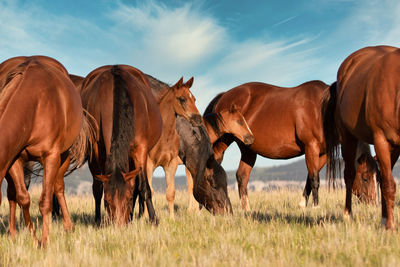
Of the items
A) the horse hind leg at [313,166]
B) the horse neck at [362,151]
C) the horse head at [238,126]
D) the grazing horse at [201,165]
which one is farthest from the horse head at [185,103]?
the horse neck at [362,151]

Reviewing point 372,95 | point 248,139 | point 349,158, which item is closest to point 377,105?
point 372,95

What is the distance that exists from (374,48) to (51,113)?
4743 millimetres

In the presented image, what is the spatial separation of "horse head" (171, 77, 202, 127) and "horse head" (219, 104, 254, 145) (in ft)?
6.14

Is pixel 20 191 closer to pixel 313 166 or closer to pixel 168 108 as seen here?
pixel 168 108

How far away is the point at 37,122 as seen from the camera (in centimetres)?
454

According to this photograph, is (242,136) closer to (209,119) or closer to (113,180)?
(209,119)

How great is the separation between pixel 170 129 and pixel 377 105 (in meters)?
4.24

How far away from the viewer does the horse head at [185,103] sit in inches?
316

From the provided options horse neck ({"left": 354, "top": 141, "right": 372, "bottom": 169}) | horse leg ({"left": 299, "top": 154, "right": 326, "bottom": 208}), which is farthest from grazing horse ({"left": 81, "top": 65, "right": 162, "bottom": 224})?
horse neck ({"left": 354, "top": 141, "right": 372, "bottom": 169})

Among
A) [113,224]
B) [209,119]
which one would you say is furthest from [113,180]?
[209,119]

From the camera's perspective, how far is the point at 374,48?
6.19m

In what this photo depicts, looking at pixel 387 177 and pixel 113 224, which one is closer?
pixel 387 177

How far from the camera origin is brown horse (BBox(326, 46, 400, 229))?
4781 millimetres

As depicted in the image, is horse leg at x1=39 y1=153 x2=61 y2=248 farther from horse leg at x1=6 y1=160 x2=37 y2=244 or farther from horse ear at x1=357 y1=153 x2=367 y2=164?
horse ear at x1=357 y1=153 x2=367 y2=164
